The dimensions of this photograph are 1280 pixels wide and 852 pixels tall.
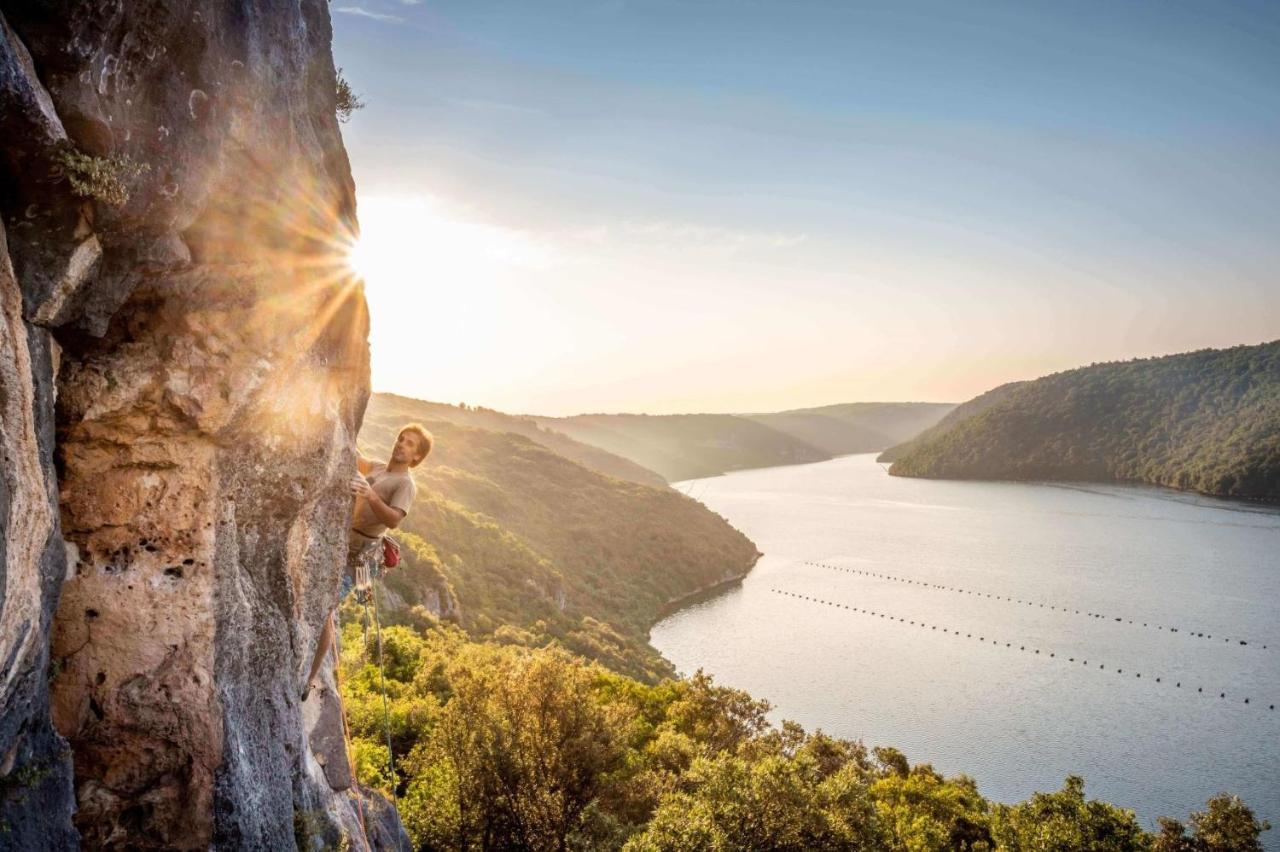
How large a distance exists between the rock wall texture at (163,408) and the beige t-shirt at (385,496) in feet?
2.79

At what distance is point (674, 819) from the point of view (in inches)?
552

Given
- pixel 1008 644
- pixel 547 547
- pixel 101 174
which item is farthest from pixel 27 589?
pixel 547 547

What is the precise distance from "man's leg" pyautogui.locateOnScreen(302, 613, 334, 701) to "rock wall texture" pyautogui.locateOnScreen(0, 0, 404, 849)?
0.92 m

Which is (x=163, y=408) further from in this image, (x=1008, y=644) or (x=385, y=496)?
(x=1008, y=644)

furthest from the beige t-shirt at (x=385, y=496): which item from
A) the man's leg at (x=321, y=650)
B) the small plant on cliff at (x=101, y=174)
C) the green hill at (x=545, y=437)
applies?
the green hill at (x=545, y=437)

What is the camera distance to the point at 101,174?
4.11 meters

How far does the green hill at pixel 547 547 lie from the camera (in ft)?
162

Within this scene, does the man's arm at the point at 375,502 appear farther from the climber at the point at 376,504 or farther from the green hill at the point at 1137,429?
the green hill at the point at 1137,429

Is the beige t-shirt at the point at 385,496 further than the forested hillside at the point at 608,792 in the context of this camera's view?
No

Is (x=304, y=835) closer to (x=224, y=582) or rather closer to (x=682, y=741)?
(x=224, y=582)

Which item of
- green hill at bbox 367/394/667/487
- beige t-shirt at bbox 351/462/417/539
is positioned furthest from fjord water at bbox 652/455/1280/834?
green hill at bbox 367/394/667/487

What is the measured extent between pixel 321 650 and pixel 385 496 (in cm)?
215

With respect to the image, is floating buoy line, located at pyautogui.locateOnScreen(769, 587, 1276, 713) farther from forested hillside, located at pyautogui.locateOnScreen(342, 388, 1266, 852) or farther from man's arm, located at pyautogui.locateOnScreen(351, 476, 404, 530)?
man's arm, located at pyautogui.locateOnScreen(351, 476, 404, 530)

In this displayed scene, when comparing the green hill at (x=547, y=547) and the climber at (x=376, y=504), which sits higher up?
the climber at (x=376, y=504)
